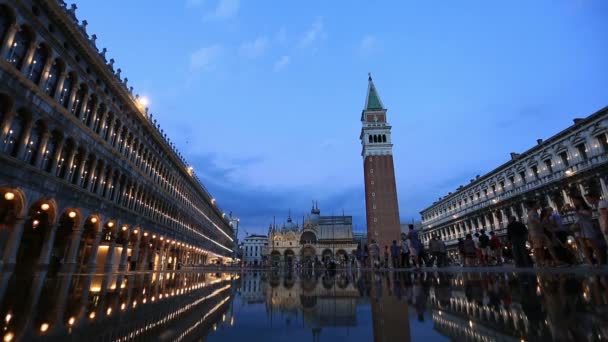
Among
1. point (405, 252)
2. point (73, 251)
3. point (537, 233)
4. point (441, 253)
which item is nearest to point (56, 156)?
point (73, 251)

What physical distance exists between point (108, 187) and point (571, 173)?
42.4 metres

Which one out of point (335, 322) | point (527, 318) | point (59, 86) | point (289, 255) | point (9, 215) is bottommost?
point (335, 322)

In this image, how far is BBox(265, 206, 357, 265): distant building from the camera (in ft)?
287

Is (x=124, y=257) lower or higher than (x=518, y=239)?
lower

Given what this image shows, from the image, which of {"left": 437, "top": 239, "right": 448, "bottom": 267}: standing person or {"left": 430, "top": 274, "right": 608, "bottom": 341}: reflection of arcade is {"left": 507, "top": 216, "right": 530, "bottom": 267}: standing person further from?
{"left": 430, "top": 274, "right": 608, "bottom": 341}: reflection of arcade

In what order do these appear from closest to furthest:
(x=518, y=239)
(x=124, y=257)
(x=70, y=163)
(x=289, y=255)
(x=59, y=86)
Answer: (x=518, y=239)
(x=59, y=86)
(x=70, y=163)
(x=124, y=257)
(x=289, y=255)

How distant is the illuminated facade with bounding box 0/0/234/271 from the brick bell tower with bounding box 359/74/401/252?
144ft

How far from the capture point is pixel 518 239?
978cm

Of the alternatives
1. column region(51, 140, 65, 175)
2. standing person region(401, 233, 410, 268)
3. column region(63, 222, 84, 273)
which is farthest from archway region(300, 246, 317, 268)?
column region(51, 140, 65, 175)

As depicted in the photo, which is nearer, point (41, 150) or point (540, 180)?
point (41, 150)

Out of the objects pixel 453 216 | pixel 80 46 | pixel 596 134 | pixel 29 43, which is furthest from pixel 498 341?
pixel 453 216

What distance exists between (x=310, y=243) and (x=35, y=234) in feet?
250

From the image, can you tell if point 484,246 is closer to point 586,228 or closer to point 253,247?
point 586,228

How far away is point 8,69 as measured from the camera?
12617 millimetres
